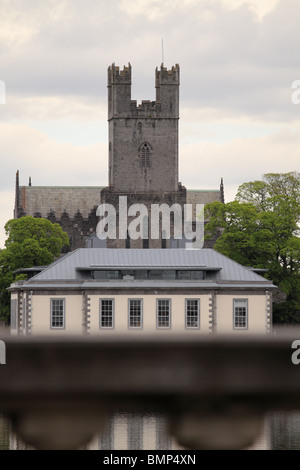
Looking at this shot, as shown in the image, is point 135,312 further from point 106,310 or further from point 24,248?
point 24,248

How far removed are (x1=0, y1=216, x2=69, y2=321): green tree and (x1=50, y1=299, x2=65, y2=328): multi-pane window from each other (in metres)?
17.0

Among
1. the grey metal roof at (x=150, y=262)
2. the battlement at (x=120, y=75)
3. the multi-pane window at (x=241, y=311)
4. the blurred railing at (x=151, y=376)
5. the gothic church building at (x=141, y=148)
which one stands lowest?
the blurred railing at (x=151, y=376)

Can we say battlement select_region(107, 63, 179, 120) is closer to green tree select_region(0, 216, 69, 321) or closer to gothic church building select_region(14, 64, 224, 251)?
gothic church building select_region(14, 64, 224, 251)

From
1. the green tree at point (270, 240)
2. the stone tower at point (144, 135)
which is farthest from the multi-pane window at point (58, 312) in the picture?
the stone tower at point (144, 135)

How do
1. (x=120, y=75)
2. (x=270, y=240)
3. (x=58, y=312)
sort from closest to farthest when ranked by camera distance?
(x=58, y=312) < (x=270, y=240) < (x=120, y=75)

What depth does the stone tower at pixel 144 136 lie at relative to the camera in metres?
130

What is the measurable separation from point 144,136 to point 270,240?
42.3 meters

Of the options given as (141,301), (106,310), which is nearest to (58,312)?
(106,310)

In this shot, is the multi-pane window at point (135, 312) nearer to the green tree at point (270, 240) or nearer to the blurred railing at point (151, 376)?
the blurred railing at point (151, 376)

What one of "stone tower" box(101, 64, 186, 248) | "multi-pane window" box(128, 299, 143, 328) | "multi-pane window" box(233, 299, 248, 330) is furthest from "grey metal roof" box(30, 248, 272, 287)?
"stone tower" box(101, 64, 186, 248)

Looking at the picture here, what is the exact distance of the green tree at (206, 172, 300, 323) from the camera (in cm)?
9056

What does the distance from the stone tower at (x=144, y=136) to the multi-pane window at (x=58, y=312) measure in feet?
192

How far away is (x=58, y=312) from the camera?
233 ft
